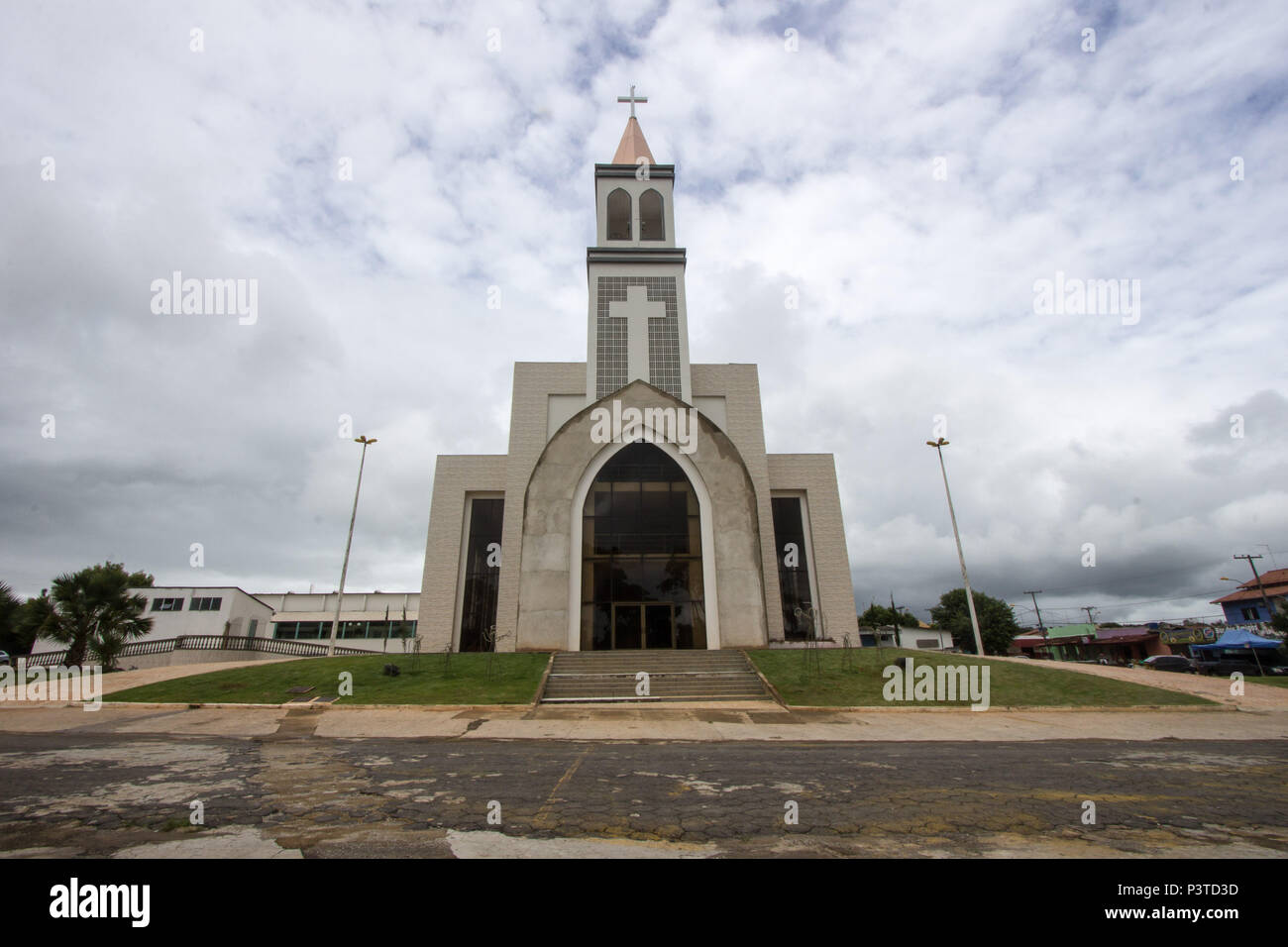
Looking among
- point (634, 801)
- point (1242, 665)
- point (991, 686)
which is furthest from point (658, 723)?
point (1242, 665)

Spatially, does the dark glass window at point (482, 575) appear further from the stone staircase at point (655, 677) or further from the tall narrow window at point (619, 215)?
the tall narrow window at point (619, 215)

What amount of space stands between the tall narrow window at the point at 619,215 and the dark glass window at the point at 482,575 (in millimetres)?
17790

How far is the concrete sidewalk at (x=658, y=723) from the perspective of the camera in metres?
11.0

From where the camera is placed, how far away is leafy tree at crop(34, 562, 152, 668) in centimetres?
2192

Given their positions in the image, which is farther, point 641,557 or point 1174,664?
point 1174,664

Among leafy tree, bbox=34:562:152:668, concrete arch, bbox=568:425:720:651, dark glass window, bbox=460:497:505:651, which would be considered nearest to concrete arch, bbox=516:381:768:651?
concrete arch, bbox=568:425:720:651

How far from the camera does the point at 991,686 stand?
668 inches

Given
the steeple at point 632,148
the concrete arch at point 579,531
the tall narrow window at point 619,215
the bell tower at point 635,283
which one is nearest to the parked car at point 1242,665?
the concrete arch at point 579,531

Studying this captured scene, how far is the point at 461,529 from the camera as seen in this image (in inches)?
1281

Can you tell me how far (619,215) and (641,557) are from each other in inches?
857

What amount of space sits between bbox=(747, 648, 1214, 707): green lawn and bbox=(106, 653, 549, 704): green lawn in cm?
816

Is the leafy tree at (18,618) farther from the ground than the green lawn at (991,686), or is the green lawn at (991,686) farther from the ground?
the leafy tree at (18,618)

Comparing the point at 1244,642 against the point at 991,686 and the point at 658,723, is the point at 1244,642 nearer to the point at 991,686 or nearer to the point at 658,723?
the point at 991,686
